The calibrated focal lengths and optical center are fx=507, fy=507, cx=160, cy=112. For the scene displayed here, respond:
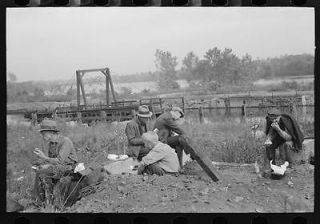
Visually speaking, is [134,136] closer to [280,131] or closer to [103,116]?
[103,116]

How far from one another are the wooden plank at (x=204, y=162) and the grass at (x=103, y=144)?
0.24ft

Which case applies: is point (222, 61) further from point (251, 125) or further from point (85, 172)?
point (85, 172)

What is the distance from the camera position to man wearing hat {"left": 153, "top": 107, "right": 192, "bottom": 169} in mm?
7605

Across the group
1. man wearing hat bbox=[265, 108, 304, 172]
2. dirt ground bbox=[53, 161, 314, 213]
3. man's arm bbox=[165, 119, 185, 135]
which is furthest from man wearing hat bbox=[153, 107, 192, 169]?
man wearing hat bbox=[265, 108, 304, 172]

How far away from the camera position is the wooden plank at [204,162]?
755cm

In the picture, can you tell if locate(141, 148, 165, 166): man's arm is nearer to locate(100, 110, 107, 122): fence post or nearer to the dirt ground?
the dirt ground

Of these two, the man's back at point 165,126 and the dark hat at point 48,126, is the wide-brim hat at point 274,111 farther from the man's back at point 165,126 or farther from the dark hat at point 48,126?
the dark hat at point 48,126

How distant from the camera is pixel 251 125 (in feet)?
25.3

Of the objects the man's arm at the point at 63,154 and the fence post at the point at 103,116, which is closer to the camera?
the man's arm at the point at 63,154

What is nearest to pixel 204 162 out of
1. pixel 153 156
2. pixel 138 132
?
pixel 153 156

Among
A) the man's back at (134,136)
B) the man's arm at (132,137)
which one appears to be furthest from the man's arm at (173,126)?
the man's arm at (132,137)
